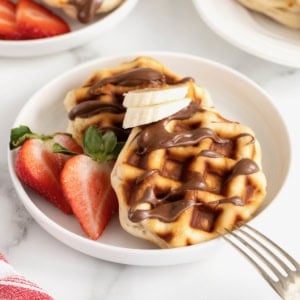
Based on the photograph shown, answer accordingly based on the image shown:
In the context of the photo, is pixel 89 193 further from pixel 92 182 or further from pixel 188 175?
pixel 188 175

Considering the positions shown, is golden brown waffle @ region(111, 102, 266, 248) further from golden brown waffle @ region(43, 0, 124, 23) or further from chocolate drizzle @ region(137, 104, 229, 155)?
golden brown waffle @ region(43, 0, 124, 23)

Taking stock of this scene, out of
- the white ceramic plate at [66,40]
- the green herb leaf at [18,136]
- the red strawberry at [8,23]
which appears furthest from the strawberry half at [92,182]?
the red strawberry at [8,23]

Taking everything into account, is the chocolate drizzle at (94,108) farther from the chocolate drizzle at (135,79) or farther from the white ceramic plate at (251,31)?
the white ceramic plate at (251,31)

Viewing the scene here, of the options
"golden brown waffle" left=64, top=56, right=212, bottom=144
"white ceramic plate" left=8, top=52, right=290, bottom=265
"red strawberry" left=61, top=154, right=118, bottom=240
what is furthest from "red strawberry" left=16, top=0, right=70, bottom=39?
"red strawberry" left=61, top=154, right=118, bottom=240

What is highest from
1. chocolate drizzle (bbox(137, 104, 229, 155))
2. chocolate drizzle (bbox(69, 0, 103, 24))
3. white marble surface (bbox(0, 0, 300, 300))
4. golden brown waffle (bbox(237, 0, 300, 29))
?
golden brown waffle (bbox(237, 0, 300, 29))

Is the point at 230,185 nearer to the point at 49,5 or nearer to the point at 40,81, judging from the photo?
the point at 40,81

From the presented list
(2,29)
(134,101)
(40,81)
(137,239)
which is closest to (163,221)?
(137,239)
